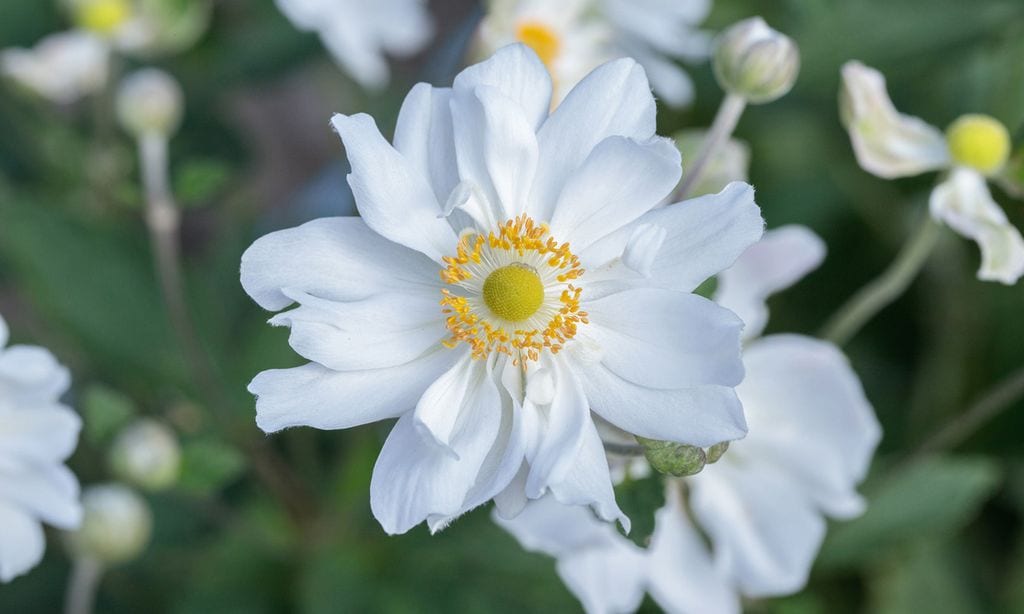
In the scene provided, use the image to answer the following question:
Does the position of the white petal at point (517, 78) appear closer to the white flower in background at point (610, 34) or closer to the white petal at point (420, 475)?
the white petal at point (420, 475)

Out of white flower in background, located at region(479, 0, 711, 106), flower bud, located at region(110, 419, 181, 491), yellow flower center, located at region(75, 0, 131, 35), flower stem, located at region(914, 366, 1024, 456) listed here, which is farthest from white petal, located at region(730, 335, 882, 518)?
yellow flower center, located at region(75, 0, 131, 35)

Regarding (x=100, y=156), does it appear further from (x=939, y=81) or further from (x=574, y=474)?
(x=939, y=81)

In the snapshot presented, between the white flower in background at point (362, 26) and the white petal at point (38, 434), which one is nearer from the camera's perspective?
the white petal at point (38, 434)

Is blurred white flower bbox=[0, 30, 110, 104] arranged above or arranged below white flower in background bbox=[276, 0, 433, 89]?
above

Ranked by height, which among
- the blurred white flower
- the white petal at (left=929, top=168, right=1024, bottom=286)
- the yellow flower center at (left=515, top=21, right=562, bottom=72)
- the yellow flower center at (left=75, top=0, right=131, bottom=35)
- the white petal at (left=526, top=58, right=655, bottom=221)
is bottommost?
the white petal at (left=929, top=168, right=1024, bottom=286)

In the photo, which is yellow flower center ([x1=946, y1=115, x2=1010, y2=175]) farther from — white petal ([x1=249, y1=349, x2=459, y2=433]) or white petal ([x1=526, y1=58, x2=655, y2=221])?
white petal ([x1=249, y1=349, x2=459, y2=433])

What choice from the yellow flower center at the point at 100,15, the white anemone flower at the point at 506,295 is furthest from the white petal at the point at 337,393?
the yellow flower center at the point at 100,15

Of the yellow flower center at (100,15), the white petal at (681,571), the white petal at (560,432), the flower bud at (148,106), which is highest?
the yellow flower center at (100,15)

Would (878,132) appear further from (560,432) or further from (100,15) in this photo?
(100,15)
